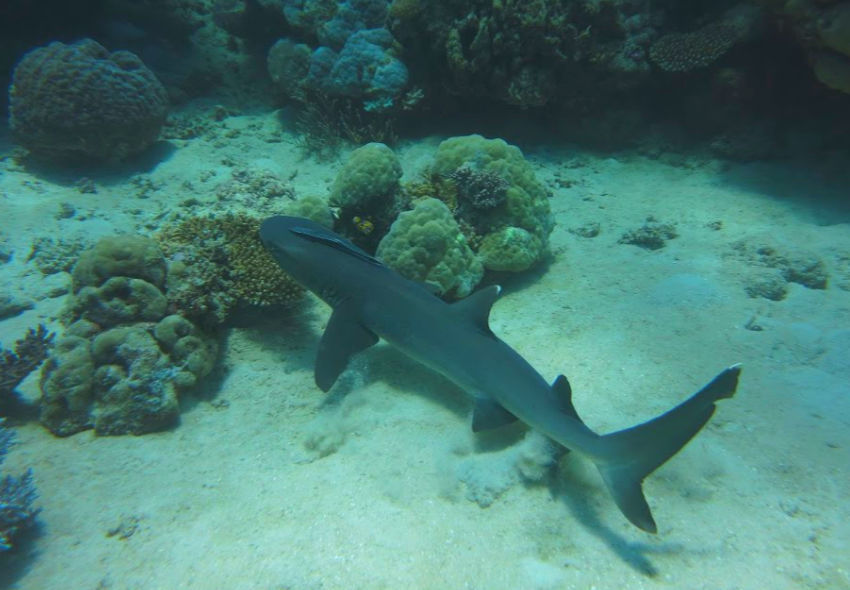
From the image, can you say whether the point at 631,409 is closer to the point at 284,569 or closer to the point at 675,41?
the point at 284,569

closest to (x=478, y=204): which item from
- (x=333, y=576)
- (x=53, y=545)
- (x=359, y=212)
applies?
(x=359, y=212)

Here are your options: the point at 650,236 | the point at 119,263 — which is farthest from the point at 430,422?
the point at 650,236

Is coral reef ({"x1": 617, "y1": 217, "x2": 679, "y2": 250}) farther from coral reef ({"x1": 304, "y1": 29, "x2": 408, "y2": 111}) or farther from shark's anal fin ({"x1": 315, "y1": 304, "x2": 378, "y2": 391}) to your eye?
coral reef ({"x1": 304, "y1": 29, "x2": 408, "y2": 111})

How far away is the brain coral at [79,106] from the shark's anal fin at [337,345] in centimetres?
778

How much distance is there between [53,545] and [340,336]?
2.91 metres

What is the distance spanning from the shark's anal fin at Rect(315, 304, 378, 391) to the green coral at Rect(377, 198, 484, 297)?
125 cm

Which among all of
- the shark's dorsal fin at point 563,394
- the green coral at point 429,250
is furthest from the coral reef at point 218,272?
the shark's dorsal fin at point 563,394

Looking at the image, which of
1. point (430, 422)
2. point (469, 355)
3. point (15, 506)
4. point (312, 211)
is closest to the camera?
point (15, 506)

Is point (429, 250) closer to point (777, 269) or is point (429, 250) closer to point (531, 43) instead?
point (777, 269)

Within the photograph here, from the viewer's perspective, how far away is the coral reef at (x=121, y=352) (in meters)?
4.21

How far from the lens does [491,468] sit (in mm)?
3689

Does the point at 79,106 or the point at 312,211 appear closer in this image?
the point at 312,211

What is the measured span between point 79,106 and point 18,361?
637cm

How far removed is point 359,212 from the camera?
6258mm
